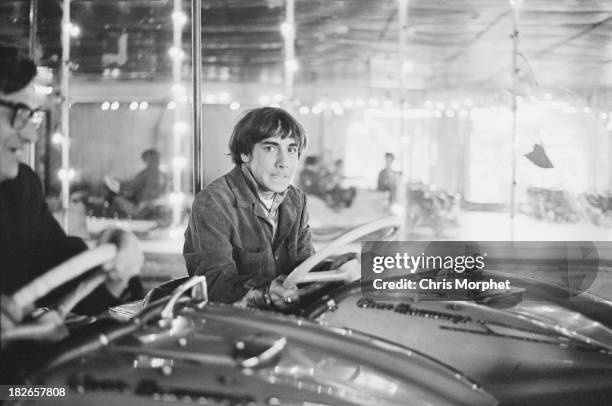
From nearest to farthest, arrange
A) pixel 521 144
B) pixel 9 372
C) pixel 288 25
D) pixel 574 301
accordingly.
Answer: pixel 9 372 < pixel 574 301 < pixel 521 144 < pixel 288 25

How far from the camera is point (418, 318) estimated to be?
1.35m

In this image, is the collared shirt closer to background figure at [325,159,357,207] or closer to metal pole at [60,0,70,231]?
metal pole at [60,0,70,231]

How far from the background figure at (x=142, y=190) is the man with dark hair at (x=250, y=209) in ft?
0.55

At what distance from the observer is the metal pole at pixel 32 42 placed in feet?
3.66

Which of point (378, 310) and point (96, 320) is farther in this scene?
point (378, 310)

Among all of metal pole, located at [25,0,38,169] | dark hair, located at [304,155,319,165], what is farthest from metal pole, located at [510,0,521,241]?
metal pole, located at [25,0,38,169]

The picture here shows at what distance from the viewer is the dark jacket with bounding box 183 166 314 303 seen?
1.47m

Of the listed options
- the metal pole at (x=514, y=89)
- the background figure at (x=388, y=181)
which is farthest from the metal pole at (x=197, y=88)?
the background figure at (x=388, y=181)

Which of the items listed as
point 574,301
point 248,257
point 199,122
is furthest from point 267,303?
point 574,301

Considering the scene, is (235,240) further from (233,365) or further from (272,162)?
(233,365)

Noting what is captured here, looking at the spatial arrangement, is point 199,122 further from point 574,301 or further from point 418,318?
point 574,301

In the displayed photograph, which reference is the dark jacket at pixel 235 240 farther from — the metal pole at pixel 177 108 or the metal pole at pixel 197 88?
the metal pole at pixel 177 108

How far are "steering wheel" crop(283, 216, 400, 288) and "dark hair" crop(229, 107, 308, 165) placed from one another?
0.34 metres

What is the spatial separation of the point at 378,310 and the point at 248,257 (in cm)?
42
